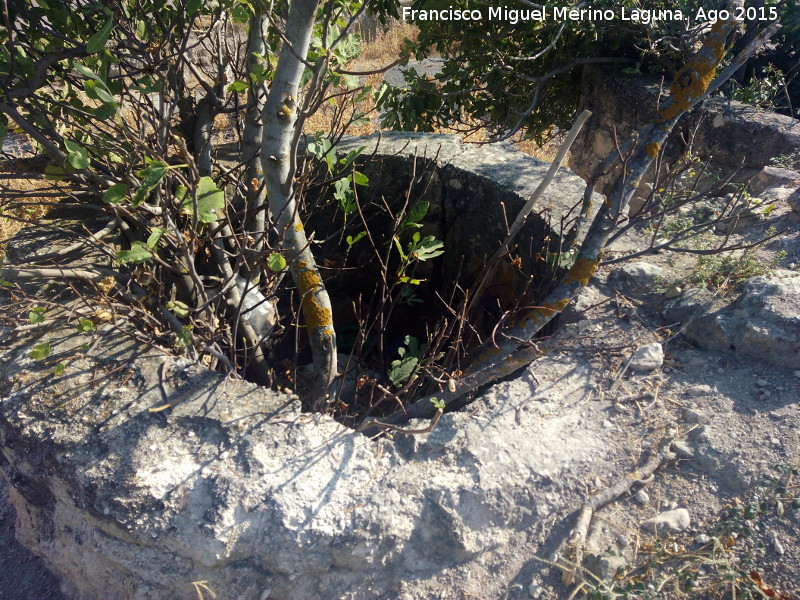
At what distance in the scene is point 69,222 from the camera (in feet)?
7.11

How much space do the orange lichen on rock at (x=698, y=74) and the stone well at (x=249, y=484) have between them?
940 millimetres

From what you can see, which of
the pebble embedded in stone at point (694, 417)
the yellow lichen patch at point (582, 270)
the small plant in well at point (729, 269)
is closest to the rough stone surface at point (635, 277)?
the small plant in well at point (729, 269)

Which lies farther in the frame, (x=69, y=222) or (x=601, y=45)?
(x=601, y=45)

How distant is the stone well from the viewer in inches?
55.2

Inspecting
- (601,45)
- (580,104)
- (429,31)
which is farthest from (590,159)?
(429,31)

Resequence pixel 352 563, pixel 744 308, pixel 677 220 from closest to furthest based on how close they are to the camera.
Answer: pixel 352 563, pixel 744 308, pixel 677 220

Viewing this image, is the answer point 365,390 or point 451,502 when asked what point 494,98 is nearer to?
point 365,390

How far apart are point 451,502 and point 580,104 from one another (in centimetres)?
351

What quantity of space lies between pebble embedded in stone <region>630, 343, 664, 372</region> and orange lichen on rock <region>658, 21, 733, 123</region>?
2.28 ft

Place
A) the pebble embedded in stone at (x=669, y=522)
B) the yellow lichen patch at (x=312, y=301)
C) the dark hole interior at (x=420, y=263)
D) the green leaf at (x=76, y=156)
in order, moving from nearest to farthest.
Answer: the green leaf at (x=76, y=156), the pebble embedded in stone at (x=669, y=522), the yellow lichen patch at (x=312, y=301), the dark hole interior at (x=420, y=263)

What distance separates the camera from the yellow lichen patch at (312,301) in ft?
6.14

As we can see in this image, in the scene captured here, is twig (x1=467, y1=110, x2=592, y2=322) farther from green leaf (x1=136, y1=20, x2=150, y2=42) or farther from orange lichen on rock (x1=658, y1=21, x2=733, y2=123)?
green leaf (x1=136, y1=20, x2=150, y2=42)

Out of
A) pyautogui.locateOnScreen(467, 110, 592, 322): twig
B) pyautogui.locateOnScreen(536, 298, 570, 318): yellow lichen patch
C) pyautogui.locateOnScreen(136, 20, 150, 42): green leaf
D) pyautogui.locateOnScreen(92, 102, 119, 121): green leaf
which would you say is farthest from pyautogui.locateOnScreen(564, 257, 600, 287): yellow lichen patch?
pyautogui.locateOnScreen(136, 20, 150, 42): green leaf

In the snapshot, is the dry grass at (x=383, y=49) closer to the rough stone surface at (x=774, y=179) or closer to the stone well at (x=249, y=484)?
the rough stone surface at (x=774, y=179)
